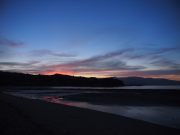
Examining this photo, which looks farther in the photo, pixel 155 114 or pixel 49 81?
pixel 49 81

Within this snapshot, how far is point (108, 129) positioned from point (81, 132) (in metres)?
1.42

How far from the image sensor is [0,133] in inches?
323

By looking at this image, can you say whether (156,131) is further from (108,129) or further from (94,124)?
(94,124)

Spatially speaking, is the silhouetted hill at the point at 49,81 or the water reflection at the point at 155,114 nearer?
the water reflection at the point at 155,114

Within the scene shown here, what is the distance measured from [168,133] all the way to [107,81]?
147 m

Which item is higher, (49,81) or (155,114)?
(49,81)

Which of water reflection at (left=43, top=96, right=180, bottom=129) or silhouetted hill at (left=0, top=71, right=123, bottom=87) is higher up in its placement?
silhouetted hill at (left=0, top=71, right=123, bottom=87)

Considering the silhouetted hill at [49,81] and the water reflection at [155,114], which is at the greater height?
the silhouetted hill at [49,81]

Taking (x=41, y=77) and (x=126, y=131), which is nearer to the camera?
(x=126, y=131)

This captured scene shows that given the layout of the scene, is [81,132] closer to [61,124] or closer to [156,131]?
[61,124]

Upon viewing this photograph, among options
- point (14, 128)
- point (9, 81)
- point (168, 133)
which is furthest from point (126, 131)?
point (9, 81)

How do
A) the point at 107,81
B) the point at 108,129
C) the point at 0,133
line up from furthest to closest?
1. the point at 107,81
2. the point at 108,129
3. the point at 0,133

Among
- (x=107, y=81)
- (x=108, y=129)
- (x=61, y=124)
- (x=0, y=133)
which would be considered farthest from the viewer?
(x=107, y=81)

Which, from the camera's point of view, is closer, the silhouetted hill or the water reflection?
the water reflection
